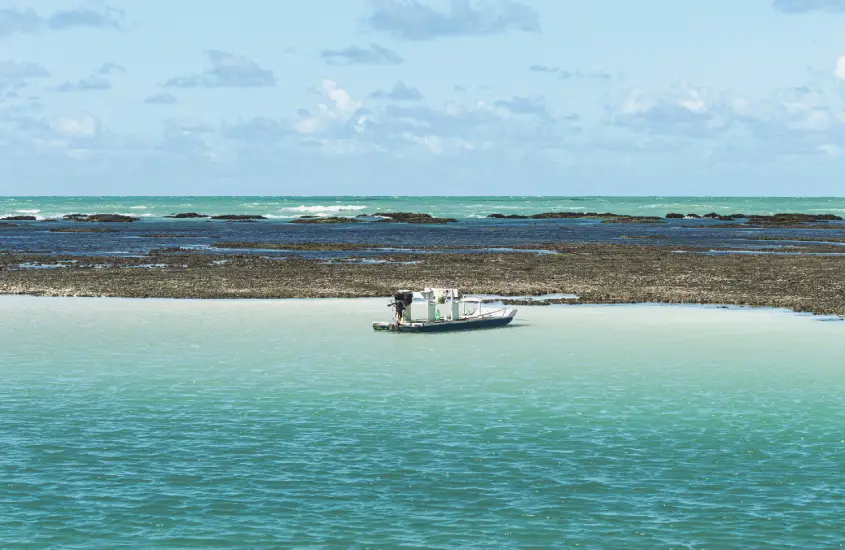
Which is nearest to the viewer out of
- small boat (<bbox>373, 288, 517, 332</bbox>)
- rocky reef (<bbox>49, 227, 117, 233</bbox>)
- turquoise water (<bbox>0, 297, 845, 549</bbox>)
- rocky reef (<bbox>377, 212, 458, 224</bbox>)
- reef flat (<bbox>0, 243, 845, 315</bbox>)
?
turquoise water (<bbox>0, 297, 845, 549</bbox>)

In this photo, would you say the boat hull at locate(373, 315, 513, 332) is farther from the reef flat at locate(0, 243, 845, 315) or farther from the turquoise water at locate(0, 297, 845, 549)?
the reef flat at locate(0, 243, 845, 315)

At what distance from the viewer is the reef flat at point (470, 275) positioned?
2026 inches

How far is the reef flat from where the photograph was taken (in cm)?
5147

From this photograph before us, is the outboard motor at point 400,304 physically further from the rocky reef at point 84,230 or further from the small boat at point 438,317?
the rocky reef at point 84,230

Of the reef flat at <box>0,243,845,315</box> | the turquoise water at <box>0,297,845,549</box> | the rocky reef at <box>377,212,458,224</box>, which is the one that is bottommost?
the turquoise water at <box>0,297,845,549</box>

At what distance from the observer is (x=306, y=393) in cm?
2647

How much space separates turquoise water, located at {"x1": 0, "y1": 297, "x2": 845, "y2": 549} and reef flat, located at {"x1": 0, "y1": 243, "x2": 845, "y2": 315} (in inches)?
533

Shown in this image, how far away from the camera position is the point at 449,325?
128 ft

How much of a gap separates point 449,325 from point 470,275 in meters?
23.2

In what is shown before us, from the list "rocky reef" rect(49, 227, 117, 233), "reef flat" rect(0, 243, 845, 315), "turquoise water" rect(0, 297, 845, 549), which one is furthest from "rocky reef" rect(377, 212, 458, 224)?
"turquoise water" rect(0, 297, 845, 549)

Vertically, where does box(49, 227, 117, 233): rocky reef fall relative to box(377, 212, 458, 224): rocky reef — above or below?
below

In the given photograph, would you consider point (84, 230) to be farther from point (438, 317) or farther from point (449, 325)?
point (449, 325)

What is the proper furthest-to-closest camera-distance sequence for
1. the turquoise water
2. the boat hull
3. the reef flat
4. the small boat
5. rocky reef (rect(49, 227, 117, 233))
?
rocky reef (rect(49, 227, 117, 233))
the reef flat
the small boat
the boat hull
the turquoise water

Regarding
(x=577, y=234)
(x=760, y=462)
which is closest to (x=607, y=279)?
(x=760, y=462)
